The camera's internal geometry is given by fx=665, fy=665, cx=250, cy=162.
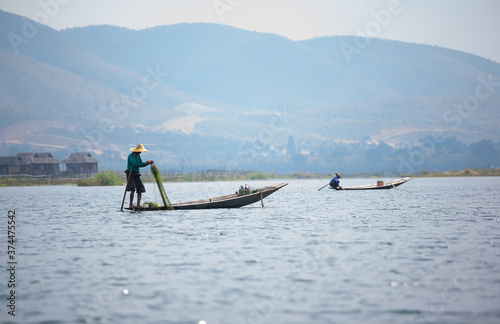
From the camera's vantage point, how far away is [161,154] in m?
193

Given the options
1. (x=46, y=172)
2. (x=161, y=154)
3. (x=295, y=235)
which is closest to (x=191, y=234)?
(x=295, y=235)

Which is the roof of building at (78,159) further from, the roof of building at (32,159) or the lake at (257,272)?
the lake at (257,272)

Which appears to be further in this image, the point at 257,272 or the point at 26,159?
the point at 26,159

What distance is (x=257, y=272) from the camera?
14.7 metres

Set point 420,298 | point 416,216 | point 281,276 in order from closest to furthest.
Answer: point 420,298, point 281,276, point 416,216

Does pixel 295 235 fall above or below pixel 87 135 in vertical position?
below

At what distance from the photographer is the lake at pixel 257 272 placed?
11.3 metres

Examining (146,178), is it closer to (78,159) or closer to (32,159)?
(78,159)

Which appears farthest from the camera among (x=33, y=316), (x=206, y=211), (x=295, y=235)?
(x=206, y=211)

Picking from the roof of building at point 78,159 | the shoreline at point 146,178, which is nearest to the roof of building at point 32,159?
the roof of building at point 78,159

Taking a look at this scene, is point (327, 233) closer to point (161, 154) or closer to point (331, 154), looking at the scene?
point (331, 154)

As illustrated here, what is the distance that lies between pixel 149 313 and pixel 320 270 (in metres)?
4.83

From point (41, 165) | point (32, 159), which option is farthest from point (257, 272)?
point (41, 165)

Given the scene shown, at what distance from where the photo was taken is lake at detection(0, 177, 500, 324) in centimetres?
1134
